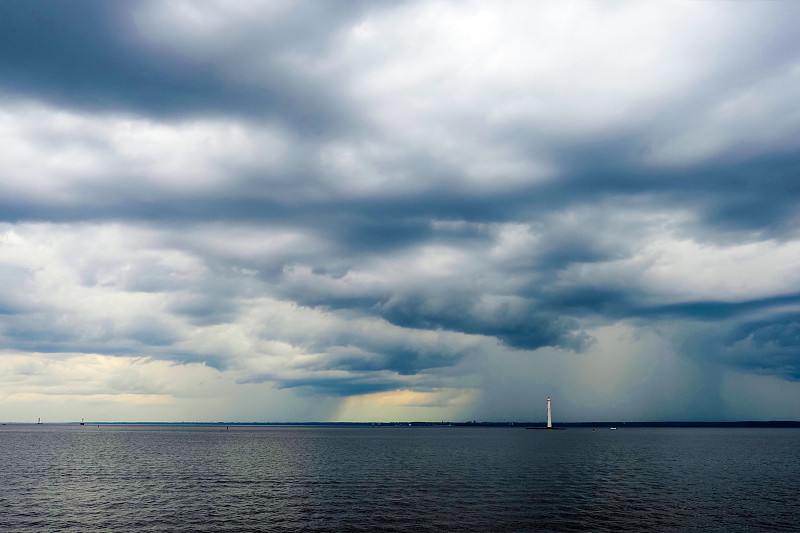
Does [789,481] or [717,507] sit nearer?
[717,507]

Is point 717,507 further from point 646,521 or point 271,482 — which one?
point 271,482

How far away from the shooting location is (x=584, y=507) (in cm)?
7162

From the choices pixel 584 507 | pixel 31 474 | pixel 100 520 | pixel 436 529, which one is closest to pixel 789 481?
pixel 584 507

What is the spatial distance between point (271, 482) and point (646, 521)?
62115mm

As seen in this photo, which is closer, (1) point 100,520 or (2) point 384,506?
(1) point 100,520

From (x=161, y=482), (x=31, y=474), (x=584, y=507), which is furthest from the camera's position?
(x=31, y=474)

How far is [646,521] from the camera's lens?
207ft

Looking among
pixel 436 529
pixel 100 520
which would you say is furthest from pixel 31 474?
pixel 436 529

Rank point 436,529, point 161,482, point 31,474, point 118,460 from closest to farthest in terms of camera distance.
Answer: point 436,529, point 161,482, point 31,474, point 118,460

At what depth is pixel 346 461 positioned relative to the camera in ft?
477

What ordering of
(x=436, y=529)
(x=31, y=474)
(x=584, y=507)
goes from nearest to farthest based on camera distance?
Result: (x=436, y=529)
(x=584, y=507)
(x=31, y=474)

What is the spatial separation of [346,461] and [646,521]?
312 feet

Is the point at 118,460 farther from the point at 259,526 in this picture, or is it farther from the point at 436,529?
the point at 436,529

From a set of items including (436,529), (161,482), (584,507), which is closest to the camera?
(436,529)
